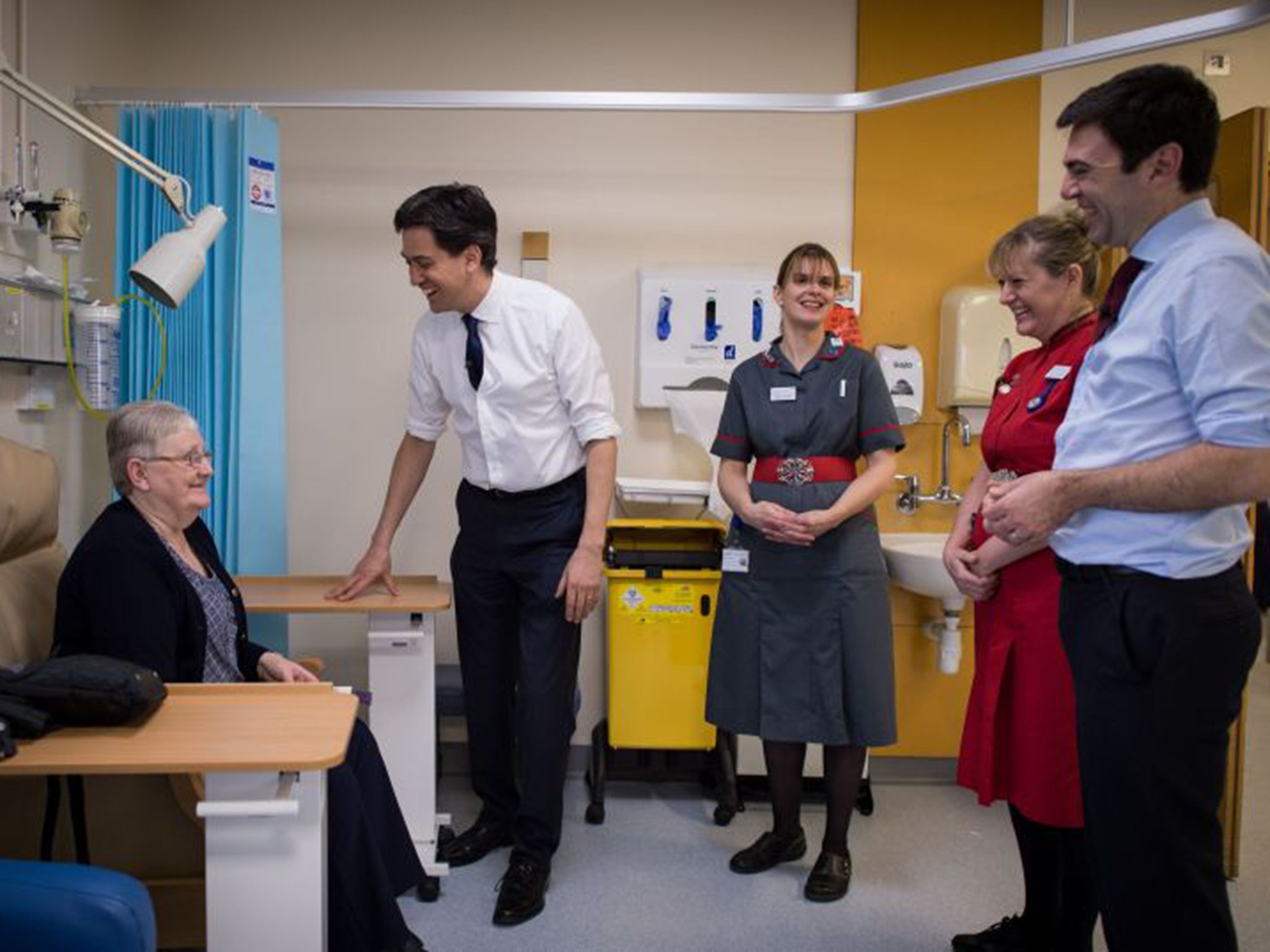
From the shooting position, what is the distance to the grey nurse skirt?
2.20 metres

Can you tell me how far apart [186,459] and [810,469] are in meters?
1.38

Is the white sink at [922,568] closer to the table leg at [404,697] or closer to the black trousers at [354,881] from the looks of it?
the table leg at [404,697]

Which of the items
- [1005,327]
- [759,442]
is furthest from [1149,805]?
[1005,327]

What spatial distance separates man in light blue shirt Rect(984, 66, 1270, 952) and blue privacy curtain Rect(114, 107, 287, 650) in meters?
2.00

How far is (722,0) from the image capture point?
3045 millimetres

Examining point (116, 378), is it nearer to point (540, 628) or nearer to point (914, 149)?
point (540, 628)

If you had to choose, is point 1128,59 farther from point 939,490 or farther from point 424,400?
point 424,400

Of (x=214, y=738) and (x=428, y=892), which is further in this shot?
(x=428, y=892)

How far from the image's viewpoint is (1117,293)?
1264 mm

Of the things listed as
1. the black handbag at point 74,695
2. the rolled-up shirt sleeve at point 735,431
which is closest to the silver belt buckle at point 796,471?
the rolled-up shirt sleeve at point 735,431

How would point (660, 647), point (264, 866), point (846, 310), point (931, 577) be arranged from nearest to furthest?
point (264, 866), point (931, 577), point (660, 647), point (846, 310)

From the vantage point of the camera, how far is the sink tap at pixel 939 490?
3.02 metres

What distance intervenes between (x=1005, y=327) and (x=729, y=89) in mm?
1208

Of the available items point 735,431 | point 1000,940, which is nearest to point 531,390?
point 735,431
